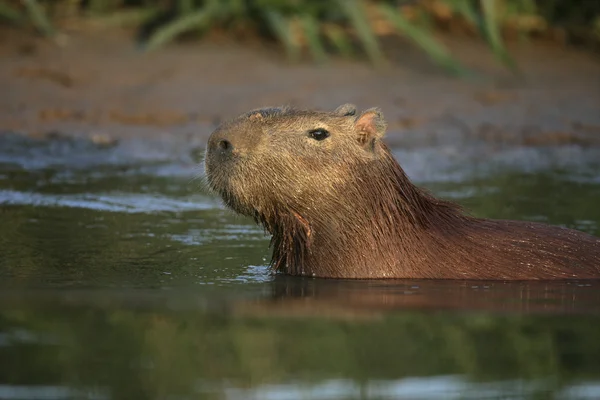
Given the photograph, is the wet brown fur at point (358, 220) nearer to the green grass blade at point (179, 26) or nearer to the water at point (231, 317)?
the water at point (231, 317)

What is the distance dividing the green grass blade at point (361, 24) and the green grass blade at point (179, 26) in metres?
1.40

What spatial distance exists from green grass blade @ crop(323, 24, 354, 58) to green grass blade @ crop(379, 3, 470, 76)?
496mm

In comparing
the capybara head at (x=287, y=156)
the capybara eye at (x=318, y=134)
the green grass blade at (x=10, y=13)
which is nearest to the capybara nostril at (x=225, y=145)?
the capybara head at (x=287, y=156)

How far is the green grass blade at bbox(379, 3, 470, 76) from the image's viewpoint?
39.7 feet

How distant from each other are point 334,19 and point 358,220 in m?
6.95

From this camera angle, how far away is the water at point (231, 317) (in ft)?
12.9

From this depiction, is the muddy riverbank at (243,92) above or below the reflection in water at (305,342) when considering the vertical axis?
above

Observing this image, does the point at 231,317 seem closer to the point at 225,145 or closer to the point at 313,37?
the point at 225,145

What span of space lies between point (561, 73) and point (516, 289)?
23.7 feet

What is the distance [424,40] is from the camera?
40.0 feet

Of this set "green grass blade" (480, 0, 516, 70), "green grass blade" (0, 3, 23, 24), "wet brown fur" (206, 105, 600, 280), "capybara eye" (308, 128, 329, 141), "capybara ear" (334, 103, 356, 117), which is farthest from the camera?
"green grass blade" (0, 3, 23, 24)

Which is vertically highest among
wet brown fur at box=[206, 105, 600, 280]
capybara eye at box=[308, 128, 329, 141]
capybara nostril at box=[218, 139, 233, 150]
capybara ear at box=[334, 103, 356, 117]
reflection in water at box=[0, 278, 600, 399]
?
capybara ear at box=[334, 103, 356, 117]

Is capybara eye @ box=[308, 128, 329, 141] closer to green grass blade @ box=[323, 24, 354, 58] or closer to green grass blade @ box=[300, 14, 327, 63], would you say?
green grass blade @ box=[300, 14, 327, 63]

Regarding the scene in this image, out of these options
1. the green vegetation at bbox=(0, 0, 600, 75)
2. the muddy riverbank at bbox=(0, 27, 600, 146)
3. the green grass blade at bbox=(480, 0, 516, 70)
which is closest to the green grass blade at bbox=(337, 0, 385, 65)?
the green vegetation at bbox=(0, 0, 600, 75)
